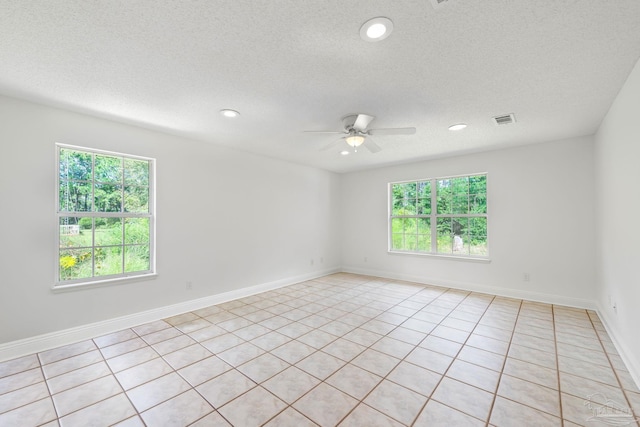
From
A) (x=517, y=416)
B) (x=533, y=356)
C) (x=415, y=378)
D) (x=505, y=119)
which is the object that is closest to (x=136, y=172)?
(x=415, y=378)

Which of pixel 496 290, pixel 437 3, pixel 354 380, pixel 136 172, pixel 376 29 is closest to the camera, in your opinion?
pixel 437 3

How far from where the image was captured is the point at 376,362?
7.91ft

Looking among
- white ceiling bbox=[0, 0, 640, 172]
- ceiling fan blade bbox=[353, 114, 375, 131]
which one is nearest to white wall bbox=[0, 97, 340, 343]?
white ceiling bbox=[0, 0, 640, 172]

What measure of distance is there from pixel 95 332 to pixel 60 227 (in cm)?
120

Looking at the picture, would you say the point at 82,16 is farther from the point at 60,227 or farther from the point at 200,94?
the point at 60,227

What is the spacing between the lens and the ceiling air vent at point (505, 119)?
3051mm

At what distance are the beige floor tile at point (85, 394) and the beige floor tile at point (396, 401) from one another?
1882 mm

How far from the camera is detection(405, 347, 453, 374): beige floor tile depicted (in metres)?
2.32

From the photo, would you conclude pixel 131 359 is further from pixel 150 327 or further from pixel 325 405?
pixel 325 405

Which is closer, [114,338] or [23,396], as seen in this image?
[23,396]

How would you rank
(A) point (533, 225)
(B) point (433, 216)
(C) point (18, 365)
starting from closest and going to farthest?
(C) point (18, 365) < (A) point (533, 225) < (B) point (433, 216)

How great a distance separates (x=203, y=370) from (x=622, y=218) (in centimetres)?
398

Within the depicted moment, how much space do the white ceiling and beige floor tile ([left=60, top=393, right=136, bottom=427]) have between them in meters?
2.45

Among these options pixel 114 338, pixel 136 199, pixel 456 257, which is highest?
pixel 136 199
